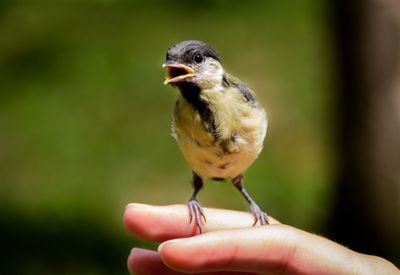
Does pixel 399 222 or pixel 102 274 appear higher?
pixel 399 222

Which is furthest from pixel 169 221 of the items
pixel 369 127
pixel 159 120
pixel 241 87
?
pixel 159 120

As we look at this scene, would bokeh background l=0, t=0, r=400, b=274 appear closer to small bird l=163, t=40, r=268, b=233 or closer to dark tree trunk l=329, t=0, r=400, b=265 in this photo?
dark tree trunk l=329, t=0, r=400, b=265

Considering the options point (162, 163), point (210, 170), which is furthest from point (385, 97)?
point (162, 163)

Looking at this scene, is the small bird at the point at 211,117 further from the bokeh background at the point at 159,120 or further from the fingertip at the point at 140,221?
the bokeh background at the point at 159,120

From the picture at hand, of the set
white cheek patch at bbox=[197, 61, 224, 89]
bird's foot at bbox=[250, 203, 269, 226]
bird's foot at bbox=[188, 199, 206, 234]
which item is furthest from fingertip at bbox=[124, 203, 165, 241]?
white cheek patch at bbox=[197, 61, 224, 89]

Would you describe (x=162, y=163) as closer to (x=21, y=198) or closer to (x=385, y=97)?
(x=21, y=198)

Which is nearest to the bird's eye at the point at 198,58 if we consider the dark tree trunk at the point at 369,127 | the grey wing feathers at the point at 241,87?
the grey wing feathers at the point at 241,87
